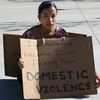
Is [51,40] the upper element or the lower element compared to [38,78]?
upper

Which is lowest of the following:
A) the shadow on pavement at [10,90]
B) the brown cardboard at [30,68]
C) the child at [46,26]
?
the shadow on pavement at [10,90]

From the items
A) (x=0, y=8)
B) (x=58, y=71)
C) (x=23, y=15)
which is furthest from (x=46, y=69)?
(x=0, y=8)

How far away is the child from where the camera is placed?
160 inches

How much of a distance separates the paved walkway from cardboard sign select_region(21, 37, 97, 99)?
0.33 m

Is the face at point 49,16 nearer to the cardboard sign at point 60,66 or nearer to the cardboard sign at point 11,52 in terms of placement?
the cardboard sign at point 60,66

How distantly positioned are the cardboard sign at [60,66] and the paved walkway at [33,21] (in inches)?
13.1

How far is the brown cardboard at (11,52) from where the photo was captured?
463cm

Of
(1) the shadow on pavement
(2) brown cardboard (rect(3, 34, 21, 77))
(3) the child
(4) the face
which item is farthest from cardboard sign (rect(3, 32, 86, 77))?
(4) the face

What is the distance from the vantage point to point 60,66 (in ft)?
13.2

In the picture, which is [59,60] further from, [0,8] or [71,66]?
[0,8]

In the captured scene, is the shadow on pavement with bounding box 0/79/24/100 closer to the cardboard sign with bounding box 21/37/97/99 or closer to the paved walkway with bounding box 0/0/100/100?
the paved walkway with bounding box 0/0/100/100

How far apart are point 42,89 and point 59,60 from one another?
0.37 metres

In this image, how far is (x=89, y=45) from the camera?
4.02 meters

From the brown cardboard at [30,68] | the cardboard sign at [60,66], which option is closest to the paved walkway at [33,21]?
the cardboard sign at [60,66]
